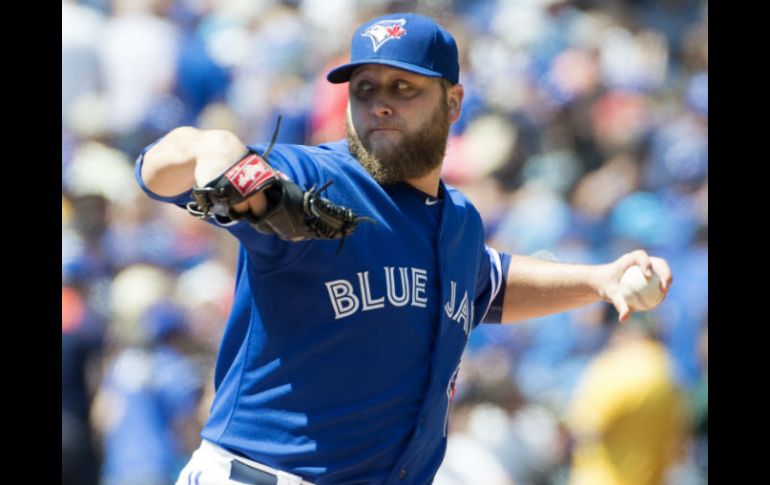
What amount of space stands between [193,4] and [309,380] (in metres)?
4.75

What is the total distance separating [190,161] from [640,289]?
158 centimetres

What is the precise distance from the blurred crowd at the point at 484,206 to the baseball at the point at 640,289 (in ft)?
5.08

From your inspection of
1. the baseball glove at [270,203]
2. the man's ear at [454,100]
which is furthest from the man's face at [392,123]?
the baseball glove at [270,203]

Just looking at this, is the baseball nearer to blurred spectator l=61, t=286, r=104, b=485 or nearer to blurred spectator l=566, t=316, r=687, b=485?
blurred spectator l=566, t=316, r=687, b=485

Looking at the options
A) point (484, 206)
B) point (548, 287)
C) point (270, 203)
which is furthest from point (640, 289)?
point (484, 206)

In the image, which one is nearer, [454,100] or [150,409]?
[454,100]

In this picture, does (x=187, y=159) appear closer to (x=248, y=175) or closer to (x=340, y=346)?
(x=248, y=175)

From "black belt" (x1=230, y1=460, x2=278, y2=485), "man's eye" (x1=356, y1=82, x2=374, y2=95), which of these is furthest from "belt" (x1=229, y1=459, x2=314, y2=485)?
"man's eye" (x1=356, y1=82, x2=374, y2=95)

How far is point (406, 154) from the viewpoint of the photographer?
329 cm

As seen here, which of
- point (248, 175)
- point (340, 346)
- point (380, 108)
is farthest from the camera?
point (380, 108)

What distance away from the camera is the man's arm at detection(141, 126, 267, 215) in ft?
7.88

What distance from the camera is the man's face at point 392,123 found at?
3252mm

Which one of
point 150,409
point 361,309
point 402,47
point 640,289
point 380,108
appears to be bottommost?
point 150,409
